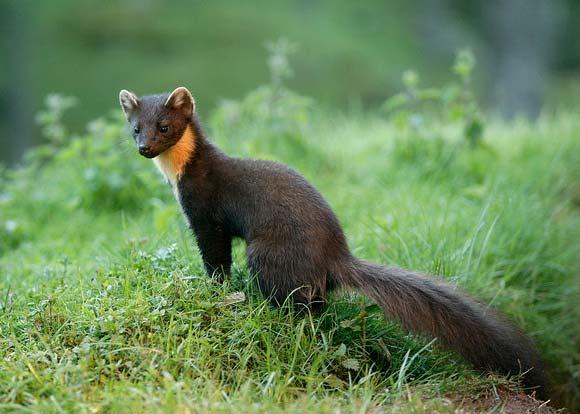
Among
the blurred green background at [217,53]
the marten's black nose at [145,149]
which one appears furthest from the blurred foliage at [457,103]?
the blurred green background at [217,53]

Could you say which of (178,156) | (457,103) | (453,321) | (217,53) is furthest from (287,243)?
(217,53)

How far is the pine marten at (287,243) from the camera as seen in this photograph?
12.8ft

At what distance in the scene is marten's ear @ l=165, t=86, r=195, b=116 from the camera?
13.6ft

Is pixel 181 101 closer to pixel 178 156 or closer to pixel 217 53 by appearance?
pixel 178 156

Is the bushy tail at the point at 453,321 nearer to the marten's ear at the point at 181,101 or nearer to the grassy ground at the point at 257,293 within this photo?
the grassy ground at the point at 257,293

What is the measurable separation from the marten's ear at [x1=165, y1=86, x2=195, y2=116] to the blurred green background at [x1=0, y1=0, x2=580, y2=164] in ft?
35.9

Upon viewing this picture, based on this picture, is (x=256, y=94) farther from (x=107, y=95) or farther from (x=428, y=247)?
(x=107, y=95)

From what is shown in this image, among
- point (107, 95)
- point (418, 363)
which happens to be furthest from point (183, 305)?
point (107, 95)

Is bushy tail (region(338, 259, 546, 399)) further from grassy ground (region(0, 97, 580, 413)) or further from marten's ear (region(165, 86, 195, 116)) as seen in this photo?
marten's ear (region(165, 86, 195, 116))

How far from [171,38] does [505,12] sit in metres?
8.27

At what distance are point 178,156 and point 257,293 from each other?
888 mm

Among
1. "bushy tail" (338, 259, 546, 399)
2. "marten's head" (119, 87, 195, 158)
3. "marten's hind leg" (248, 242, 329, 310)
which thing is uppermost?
"marten's head" (119, 87, 195, 158)

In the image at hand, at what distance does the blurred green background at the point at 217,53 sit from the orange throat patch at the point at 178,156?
10967 millimetres

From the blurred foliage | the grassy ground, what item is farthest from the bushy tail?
the blurred foliage
